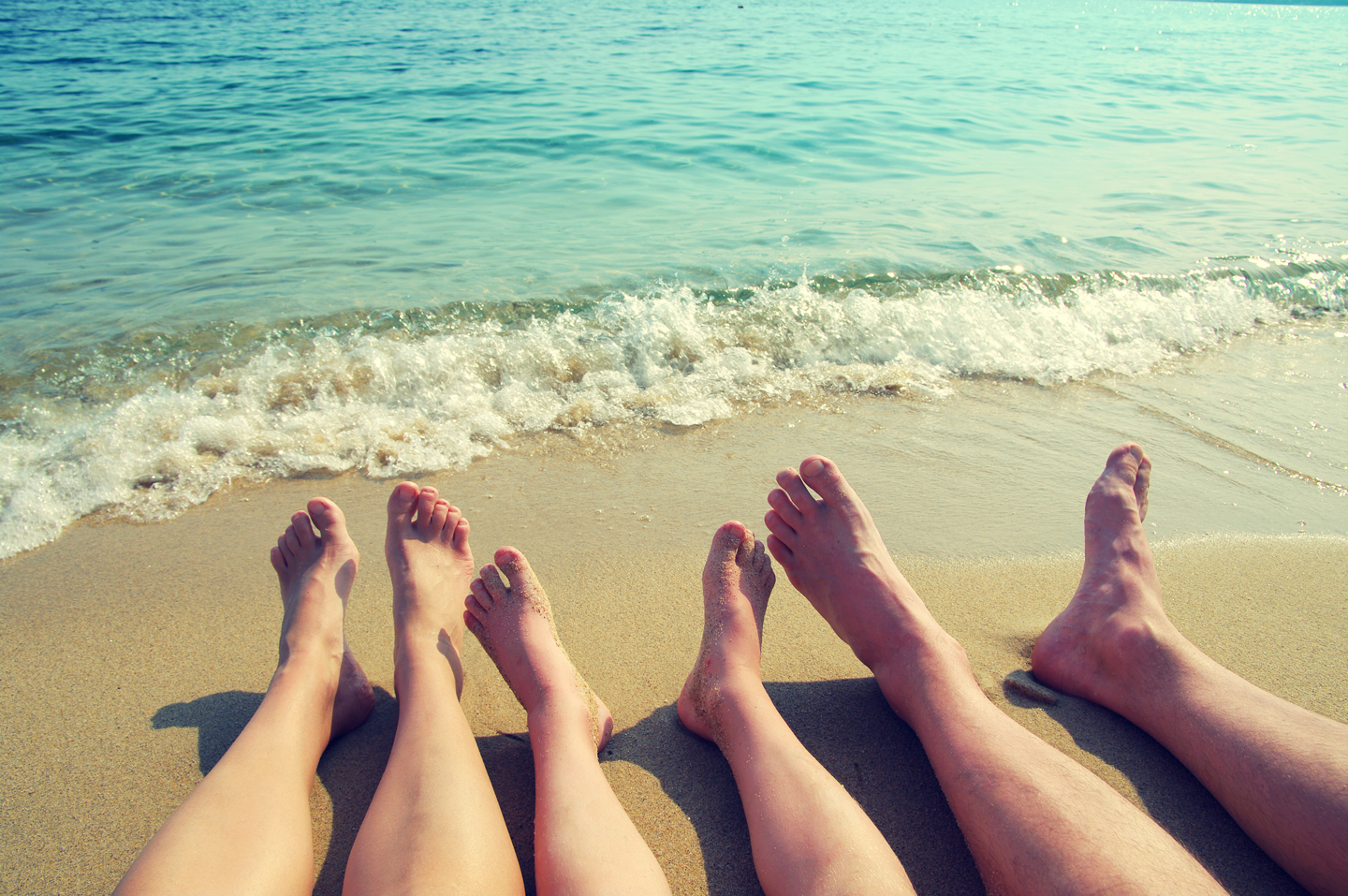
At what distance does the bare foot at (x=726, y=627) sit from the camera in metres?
1.53

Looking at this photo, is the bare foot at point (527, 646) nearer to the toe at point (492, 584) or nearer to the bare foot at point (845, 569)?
the toe at point (492, 584)

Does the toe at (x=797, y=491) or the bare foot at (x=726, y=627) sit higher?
the toe at (x=797, y=491)

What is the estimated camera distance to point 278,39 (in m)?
13.0

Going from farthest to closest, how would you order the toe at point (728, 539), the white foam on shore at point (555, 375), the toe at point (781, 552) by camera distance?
the white foam on shore at point (555, 375), the toe at point (781, 552), the toe at point (728, 539)

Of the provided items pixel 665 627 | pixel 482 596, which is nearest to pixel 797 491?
pixel 665 627

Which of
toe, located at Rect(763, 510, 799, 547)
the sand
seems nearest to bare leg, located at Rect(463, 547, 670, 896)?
the sand

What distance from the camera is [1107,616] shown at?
5.50 ft

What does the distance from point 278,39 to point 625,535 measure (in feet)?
48.4

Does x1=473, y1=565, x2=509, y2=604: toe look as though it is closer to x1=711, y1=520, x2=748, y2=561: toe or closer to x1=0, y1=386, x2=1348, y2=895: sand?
x1=0, y1=386, x2=1348, y2=895: sand

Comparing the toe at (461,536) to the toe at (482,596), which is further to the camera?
the toe at (461,536)

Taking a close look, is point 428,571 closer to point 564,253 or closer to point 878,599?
point 878,599

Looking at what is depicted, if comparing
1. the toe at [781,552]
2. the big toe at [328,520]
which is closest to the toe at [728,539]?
the toe at [781,552]

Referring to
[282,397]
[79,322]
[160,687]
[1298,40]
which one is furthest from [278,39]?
[1298,40]

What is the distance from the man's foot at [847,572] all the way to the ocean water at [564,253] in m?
1.07
